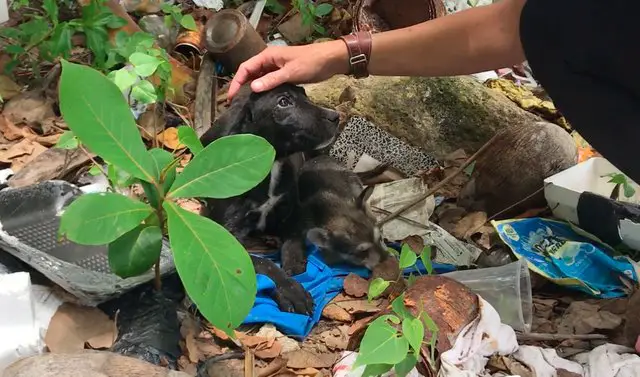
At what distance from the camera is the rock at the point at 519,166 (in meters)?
2.38

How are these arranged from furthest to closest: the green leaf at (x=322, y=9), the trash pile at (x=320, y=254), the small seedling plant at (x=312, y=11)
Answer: the green leaf at (x=322, y=9) < the small seedling plant at (x=312, y=11) < the trash pile at (x=320, y=254)

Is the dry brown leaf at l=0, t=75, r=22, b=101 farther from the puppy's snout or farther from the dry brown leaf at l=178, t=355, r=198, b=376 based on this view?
the dry brown leaf at l=178, t=355, r=198, b=376

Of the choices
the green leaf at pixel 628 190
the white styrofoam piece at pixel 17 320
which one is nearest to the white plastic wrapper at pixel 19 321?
the white styrofoam piece at pixel 17 320

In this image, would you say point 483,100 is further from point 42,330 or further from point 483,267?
point 42,330

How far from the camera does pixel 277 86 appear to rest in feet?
6.36

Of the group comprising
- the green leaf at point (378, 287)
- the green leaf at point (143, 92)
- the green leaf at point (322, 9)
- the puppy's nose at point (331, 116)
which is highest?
the green leaf at point (143, 92)

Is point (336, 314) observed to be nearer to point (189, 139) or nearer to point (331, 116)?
point (331, 116)

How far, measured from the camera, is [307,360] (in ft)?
5.68

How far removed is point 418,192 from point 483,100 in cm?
64

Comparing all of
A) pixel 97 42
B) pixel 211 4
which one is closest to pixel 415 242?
pixel 97 42

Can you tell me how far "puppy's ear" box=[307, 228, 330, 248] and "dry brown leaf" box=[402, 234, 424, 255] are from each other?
29 cm

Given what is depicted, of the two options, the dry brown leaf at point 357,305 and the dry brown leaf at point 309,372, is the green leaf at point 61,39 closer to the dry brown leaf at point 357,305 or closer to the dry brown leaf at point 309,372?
the dry brown leaf at point 357,305

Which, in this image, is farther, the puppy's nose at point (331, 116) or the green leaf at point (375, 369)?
the puppy's nose at point (331, 116)

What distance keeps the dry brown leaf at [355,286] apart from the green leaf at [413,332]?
0.59m
